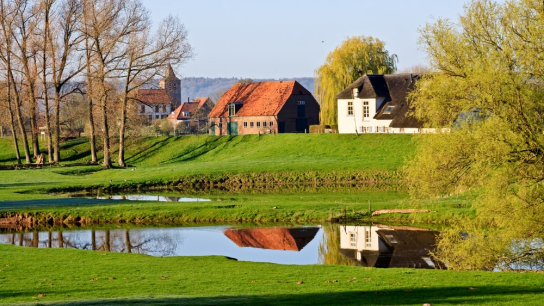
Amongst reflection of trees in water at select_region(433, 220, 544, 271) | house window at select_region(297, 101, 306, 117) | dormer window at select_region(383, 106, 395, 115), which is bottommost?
reflection of trees in water at select_region(433, 220, 544, 271)

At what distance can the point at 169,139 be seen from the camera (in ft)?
299

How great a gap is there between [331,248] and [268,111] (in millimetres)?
67184

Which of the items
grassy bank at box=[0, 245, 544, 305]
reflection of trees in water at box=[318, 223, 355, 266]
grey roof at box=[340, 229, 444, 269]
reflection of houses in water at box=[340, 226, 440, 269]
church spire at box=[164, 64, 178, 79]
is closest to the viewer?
grassy bank at box=[0, 245, 544, 305]

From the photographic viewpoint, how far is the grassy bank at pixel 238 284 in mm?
19469

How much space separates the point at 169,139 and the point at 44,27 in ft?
70.1

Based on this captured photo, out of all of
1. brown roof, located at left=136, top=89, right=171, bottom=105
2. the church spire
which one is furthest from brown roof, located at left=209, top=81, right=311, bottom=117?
the church spire

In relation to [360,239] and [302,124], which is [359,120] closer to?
[302,124]

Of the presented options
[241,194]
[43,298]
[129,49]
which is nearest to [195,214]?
[241,194]

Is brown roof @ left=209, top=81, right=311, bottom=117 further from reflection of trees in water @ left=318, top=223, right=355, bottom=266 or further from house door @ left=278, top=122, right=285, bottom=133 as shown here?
reflection of trees in water @ left=318, top=223, right=355, bottom=266

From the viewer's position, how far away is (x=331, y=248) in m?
32.4

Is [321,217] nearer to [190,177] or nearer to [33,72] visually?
[190,177]

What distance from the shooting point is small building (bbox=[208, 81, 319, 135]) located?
3905 inches

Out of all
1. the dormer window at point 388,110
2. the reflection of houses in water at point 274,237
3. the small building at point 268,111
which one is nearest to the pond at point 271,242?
the reflection of houses in water at point 274,237

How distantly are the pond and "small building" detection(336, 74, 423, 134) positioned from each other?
140 ft
